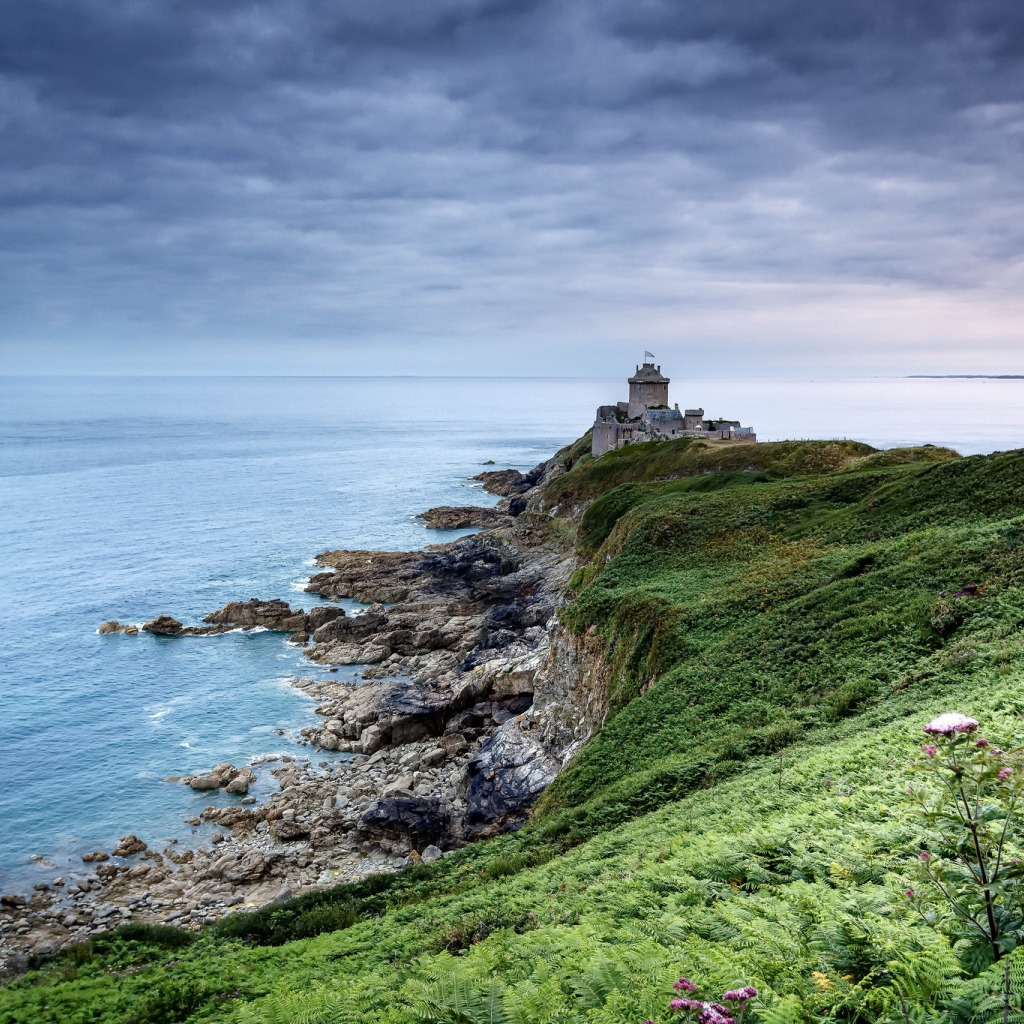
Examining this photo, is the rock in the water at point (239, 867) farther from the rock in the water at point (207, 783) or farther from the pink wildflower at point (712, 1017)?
the pink wildflower at point (712, 1017)

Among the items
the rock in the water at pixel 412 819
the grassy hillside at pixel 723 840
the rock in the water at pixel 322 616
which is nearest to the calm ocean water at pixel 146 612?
the rock in the water at pixel 322 616

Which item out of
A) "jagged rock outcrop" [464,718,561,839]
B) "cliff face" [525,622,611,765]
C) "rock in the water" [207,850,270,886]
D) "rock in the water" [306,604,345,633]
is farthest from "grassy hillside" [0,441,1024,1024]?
"rock in the water" [306,604,345,633]

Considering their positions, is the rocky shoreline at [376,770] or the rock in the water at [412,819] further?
the rock in the water at [412,819]

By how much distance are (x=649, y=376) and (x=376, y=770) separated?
2850 inches

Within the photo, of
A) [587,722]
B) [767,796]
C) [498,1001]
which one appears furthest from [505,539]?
[498,1001]

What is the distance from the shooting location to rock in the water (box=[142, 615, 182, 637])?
58.1 m

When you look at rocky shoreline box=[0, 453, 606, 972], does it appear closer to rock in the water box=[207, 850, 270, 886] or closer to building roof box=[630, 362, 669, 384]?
rock in the water box=[207, 850, 270, 886]

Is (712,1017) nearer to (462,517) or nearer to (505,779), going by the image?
(505,779)

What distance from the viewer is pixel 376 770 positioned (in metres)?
36.2

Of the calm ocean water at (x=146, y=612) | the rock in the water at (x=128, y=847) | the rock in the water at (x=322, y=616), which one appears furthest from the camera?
the rock in the water at (x=322, y=616)

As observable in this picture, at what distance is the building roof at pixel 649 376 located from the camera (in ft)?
315

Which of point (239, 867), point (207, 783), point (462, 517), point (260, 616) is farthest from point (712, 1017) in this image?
point (462, 517)

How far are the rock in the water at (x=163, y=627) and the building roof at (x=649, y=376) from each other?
63.5 meters

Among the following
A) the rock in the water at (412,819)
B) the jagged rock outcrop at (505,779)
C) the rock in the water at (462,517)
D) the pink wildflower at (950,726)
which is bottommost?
the rock in the water at (412,819)
